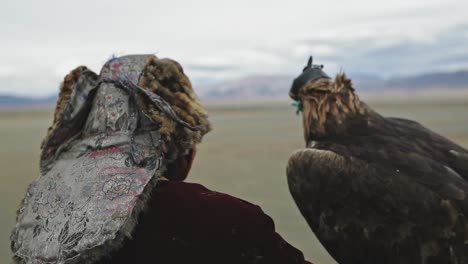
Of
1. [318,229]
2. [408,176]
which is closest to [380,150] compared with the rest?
[408,176]

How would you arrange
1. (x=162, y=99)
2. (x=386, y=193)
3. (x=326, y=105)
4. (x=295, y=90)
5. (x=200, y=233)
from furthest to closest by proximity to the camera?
(x=295, y=90) → (x=326, y=105) → (x=386, y=193) → (x=162, y=99) → (x=200, y=233)

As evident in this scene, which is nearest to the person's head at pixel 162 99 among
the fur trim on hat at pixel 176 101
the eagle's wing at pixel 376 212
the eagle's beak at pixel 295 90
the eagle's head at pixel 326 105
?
the fur trim on hat at pixel 176 101

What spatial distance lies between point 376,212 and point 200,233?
1306 millimetres

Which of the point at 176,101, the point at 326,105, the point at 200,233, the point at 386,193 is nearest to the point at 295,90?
the point at 326,105

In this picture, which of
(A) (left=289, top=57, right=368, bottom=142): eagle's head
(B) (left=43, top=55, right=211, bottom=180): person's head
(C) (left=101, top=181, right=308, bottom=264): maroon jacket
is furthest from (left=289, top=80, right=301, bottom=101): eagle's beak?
(C) (left=101, top=181, right=308, bottom=264): maroon jacket

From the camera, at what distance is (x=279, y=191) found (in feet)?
28.9

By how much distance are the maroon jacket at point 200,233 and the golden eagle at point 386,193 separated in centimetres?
111

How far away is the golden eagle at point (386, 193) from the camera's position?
287 centimetres

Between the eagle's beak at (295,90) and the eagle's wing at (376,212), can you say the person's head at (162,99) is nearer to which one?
the eagle's wing at (376,212)

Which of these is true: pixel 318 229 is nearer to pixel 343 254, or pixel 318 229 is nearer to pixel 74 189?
pixel 343 254

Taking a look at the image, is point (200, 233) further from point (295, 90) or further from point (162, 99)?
point (295, 90)

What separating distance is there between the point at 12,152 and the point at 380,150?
13840 millimetres

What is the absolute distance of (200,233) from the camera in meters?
1.94

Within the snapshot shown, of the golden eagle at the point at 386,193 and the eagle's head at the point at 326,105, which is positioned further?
the eagle's head at the point at 326,105
